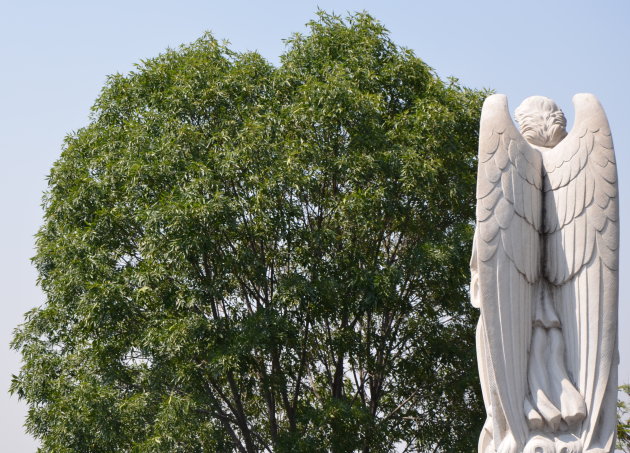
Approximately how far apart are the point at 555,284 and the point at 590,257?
0.28 metres

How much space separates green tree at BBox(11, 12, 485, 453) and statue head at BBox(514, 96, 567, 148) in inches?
335

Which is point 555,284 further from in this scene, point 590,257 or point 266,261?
point 266,261

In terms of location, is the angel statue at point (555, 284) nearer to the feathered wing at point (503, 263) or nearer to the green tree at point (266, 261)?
the feathered wing at point (503, 263)

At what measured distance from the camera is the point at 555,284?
6145mm

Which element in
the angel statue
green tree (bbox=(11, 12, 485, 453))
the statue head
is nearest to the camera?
the angel statue

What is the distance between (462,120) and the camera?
54.6 feet

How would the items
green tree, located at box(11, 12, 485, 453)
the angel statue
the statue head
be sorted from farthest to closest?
1. green tree, located at box(11, 12, 485, 453)
2. the statue head
3. the angel statue

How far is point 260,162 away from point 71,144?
4.39 meters

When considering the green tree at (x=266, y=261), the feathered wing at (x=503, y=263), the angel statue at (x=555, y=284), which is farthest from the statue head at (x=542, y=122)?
the green tree at (x=266, y=261)

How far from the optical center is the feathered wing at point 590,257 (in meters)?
5.95

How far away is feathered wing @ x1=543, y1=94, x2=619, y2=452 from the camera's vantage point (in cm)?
595

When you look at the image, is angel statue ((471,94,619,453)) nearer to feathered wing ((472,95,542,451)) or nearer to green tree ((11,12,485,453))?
feathered wing ((472,95,542,451))

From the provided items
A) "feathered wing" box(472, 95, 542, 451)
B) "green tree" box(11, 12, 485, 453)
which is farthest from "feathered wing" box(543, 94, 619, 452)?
"green tree" box(11, 12, 485, 453)

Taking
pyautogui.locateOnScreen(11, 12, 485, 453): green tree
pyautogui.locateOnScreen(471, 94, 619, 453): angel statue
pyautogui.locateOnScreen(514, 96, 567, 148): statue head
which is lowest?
pyautogui.locateOnScreen(471, 94, 619, 453): angel statue
